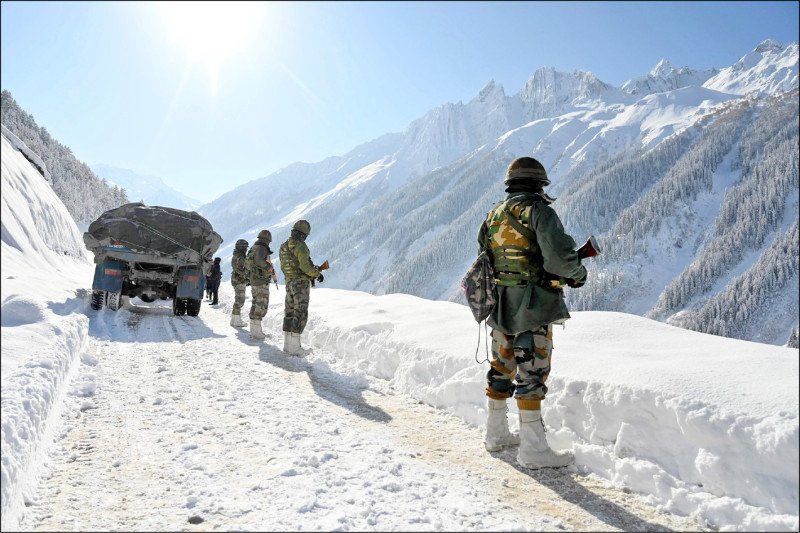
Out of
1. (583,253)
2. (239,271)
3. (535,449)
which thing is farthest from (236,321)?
(583,253)

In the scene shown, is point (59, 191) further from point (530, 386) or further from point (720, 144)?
point (720, 144)

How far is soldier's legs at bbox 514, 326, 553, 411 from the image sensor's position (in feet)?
11.5

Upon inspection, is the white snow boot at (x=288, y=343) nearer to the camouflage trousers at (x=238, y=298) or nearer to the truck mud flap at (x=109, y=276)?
the camouflage trousers at (x=238, y=298)

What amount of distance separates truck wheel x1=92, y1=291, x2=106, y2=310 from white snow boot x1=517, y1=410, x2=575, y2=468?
10.1 m

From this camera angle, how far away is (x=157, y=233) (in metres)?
11.6

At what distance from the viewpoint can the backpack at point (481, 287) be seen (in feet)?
12.5

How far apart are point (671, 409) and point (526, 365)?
0.96 meters

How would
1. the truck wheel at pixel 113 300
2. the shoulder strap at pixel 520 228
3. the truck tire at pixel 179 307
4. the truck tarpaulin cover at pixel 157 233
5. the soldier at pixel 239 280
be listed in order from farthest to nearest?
the truck tire at pixel 179 307
the soldier at pixel 239 280
the truck tarpaulin cover at pixel 157 233
the truck wheel at pixel 113 300
the shoulder strap at pixel 520 228

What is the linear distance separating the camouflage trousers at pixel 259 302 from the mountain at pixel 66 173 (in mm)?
54154

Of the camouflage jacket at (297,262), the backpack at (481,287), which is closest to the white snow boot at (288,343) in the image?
the camouflage jacket at (297,262)

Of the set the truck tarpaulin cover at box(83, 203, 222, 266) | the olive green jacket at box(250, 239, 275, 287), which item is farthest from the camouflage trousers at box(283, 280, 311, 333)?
the truck tarpaulin cover at box(83, 203, 222, 266)

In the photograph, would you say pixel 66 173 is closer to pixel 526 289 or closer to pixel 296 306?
pixel 296 306

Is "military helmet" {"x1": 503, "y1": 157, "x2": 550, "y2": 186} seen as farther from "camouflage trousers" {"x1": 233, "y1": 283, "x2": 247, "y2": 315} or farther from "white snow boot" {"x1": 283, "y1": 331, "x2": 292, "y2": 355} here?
"camouflage trousers" {"x1": 233, "y1": 283, "x2": 247, "y2": 315}

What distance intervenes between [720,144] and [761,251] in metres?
59.9
